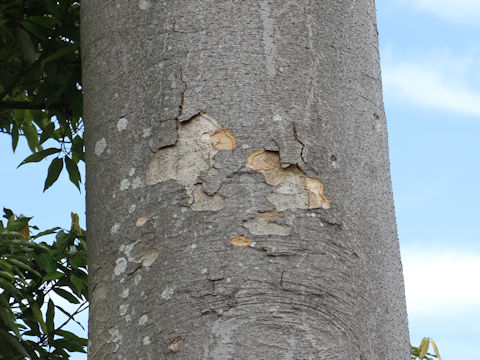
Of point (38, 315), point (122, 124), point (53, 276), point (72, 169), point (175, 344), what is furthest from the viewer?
point (72, 169)

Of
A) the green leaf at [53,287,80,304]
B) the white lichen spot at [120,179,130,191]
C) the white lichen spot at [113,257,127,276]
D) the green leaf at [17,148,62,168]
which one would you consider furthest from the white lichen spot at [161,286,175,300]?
the green leaf at [17,148,62,168]

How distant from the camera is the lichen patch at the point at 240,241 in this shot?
1.45 meters

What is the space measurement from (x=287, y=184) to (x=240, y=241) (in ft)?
0.51

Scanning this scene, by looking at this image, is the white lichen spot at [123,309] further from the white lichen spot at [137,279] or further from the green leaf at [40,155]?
the green leaf at [40,155]

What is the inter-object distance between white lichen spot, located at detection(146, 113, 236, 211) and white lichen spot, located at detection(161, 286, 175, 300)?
157mm

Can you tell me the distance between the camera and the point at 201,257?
1.44 meters

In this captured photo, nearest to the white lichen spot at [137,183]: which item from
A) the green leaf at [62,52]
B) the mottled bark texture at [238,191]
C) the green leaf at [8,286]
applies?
the mottled bark texture at [238,191]

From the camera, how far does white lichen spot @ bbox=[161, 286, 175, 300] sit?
1447mm

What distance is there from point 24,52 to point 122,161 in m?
1.33

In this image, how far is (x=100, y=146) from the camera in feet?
5.50

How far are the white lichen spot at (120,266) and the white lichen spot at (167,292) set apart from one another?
129 millimetres

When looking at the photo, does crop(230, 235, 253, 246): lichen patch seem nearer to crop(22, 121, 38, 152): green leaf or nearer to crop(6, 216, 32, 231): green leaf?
crop(6, 216, 32, 231): green leaf

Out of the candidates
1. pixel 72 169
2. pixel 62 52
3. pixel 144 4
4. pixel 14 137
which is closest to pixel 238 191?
pixel 144 4

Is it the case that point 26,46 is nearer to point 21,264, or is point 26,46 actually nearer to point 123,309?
point 21,264
